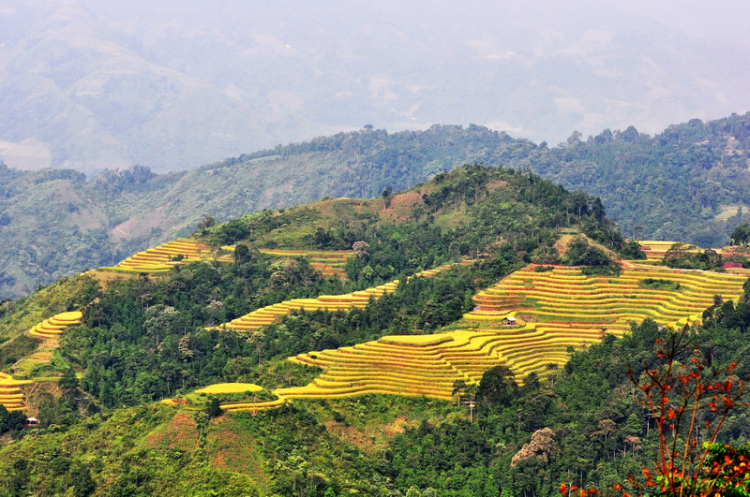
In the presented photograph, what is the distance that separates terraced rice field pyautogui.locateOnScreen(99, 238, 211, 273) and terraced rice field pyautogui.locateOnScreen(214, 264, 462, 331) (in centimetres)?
859

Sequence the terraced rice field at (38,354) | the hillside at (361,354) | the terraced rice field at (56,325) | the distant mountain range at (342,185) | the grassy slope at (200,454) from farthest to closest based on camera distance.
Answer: the distant mountain range at (342,185) → the terraced rice field at (56,325) → the terraced rice field at (38,354) → the hillside at (361,354) → the grassy slope at (200,454)

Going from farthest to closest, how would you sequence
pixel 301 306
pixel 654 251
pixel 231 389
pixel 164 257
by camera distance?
pixel 164 257 < pixel 654 251 < pixel 301 306 < pixel 231 389

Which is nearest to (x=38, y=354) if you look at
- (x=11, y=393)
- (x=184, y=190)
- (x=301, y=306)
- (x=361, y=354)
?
(x=11, y=393)

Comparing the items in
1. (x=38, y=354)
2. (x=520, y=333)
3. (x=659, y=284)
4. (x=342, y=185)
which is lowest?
(x=38, y=354)

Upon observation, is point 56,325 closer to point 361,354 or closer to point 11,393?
point 11,393

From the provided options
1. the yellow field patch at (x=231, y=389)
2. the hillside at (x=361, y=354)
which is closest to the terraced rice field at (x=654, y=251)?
the hillside at (x=361, y=354)

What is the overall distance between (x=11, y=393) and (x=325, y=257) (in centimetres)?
2861

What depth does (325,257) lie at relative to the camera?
250 feet

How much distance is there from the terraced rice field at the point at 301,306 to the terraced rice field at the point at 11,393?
13.3 meters

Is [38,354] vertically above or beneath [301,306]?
beneath

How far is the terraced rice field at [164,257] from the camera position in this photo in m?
70.9

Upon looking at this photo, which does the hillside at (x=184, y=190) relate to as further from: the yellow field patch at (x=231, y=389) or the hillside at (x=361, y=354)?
the yellow field patch at (x=231, y=389)

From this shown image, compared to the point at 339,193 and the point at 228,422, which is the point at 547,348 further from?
the point at 339,193

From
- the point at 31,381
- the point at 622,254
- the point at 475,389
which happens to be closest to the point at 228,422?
the point at 475,389
